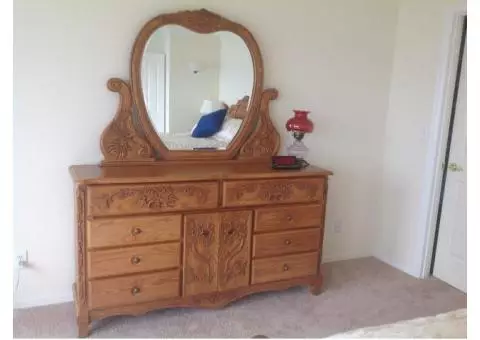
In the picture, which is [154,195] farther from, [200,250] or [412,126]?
[412,126]

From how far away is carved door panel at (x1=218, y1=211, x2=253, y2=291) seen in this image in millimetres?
2717

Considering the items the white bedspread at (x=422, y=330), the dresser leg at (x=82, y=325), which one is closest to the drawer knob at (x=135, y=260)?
the dresser leg at (x=82, y=325)

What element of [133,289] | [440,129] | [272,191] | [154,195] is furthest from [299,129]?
[133,289]

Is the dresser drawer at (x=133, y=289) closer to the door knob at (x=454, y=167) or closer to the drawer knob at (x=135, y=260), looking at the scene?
the drawer knob at (x=135, y=260)

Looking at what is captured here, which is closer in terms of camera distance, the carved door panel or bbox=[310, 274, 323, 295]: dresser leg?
the carved door panel

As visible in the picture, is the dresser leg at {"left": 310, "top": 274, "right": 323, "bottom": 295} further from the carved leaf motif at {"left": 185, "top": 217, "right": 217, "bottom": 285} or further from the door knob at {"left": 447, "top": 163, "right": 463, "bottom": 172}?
the door knob at {"left": 447, "top": 163, "right": 463, "bottom": 172}

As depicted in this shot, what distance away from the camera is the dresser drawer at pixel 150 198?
236cm

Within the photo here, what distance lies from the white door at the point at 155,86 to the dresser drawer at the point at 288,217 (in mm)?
903

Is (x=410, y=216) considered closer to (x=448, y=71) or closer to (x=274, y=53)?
(x=448, y=71)

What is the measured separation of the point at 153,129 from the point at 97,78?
0.48 m

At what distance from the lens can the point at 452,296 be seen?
3.17 metres

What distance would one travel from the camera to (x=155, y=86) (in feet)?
9.24

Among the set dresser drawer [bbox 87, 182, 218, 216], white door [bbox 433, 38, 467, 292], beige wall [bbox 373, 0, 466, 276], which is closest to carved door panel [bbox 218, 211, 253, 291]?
dresser drawer [bbox 87, 182, 218, 216]

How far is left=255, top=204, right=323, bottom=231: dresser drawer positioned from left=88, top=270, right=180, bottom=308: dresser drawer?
0.65 meters
